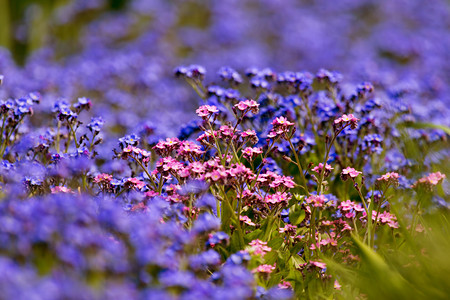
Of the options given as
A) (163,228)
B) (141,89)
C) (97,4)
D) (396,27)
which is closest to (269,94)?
(163,228)

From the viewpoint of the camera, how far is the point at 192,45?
13.4 m

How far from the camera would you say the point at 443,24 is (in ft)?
48.3

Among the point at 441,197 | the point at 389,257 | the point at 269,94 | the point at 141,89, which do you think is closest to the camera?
the point at 389,257

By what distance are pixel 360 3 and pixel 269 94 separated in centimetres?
1191

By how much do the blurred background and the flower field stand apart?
0.25 feet

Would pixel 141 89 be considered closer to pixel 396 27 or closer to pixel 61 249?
pixel 61 249

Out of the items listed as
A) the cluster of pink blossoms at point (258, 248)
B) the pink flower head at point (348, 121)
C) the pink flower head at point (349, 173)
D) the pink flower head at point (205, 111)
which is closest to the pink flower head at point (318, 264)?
the cluster of pink blossoms at point (258, 248)

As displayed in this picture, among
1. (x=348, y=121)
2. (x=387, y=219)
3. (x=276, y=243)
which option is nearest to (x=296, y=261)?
(x=276, y=243)

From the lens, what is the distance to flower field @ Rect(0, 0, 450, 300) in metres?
2.52

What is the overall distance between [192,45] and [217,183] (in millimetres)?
10351

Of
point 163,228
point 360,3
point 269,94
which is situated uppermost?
point 360,3

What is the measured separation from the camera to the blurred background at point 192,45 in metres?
8.46

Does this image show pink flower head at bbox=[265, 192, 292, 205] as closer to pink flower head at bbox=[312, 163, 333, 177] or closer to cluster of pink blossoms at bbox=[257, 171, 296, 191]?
cluster of pink blossoms at bbox=[257, 171, 296, 191]

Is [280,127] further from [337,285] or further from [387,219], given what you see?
[337,285]
